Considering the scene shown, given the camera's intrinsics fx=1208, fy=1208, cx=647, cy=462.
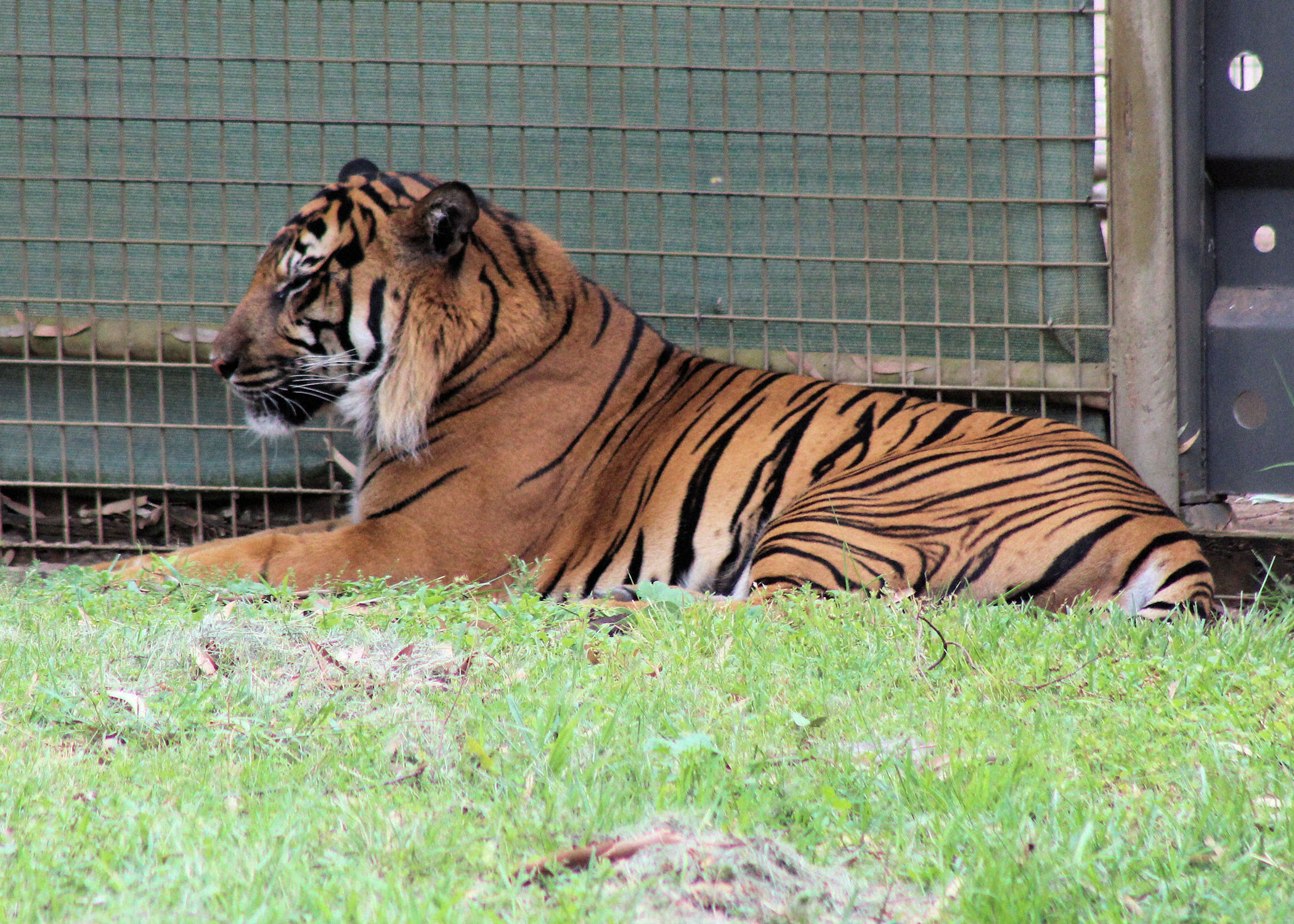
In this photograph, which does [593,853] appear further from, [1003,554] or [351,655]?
[1003,554]

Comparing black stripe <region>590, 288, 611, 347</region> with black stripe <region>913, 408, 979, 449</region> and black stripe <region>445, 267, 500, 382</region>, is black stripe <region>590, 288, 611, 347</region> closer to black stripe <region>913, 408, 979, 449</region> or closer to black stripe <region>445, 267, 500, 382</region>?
black stripe <region>445, 267, 500, 382</region>

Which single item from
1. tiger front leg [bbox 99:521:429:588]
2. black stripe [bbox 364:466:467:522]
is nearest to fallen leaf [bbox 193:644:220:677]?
tiger front leg [bbox 99:521:429:588]

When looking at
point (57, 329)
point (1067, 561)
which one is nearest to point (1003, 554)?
point (1067, 561)

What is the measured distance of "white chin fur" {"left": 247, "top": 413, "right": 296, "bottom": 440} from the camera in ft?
12.9

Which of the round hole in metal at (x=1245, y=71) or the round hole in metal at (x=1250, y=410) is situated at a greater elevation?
the round hole in metal at (x=1245, y=71)

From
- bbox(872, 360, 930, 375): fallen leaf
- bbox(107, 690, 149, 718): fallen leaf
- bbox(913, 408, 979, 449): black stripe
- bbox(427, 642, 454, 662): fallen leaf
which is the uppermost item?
bbox(872, 360, 930, 375): fallen leaf

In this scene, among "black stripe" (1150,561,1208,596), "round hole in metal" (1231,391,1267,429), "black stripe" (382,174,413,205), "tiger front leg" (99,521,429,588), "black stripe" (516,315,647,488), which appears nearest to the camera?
"black stripe" (1150,561,1208,596)

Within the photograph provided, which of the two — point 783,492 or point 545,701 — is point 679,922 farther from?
point 783,492

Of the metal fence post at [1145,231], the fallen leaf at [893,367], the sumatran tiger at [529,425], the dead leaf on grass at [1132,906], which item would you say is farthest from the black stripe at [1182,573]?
the dead leaf on grass at [1132,906]

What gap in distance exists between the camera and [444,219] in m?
3.71

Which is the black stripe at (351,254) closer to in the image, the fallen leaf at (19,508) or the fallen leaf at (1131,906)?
the fallen leaf at (19,508)

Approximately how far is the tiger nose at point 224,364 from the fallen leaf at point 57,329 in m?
0.96

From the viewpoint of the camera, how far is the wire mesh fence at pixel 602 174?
4.38 meters

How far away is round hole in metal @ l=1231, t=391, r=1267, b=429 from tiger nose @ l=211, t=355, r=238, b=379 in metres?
3.40
